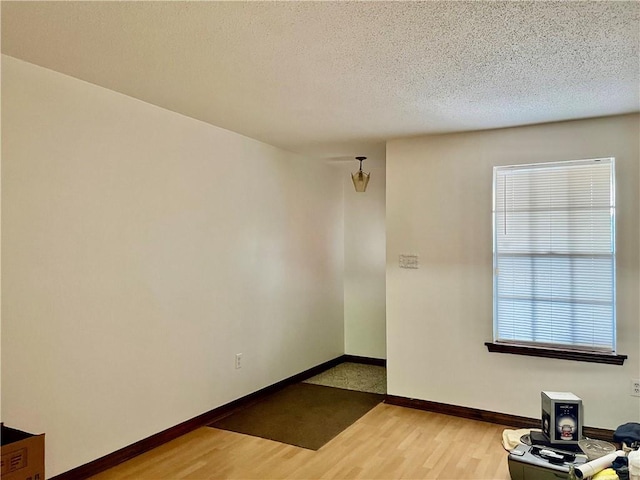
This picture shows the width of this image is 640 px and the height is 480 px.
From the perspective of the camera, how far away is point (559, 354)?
371 centimetres

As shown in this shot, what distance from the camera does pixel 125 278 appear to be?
319 cm

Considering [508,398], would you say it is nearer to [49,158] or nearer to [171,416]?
[171,416]

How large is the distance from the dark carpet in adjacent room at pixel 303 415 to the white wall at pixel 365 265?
3.95 feet

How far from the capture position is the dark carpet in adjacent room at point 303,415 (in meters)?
3.67

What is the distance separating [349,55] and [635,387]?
3083 millimetres

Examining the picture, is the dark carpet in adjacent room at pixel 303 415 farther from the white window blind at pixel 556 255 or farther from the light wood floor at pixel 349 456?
the white window blind at pixel 556 255

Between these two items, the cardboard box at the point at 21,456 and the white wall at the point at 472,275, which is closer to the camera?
the cardboard box at the point at 21,456

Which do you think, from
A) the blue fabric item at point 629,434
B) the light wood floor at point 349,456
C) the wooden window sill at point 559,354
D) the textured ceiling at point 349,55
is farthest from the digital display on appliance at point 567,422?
the textured ceiling at point 349,55

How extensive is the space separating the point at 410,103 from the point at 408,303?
6.05 feet

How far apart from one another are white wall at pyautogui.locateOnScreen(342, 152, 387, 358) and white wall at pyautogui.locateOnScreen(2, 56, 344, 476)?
53.5 inches

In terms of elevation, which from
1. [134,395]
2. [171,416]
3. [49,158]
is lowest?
[171,416]

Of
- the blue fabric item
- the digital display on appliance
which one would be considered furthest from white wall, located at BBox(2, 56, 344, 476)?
the blue fabric item

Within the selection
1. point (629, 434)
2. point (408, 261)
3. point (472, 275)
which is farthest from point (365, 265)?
point (629, 434)

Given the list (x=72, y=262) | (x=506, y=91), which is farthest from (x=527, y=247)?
(x=72, y=262)
